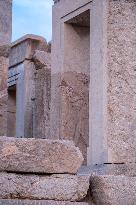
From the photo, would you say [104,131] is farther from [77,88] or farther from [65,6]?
[65,6]

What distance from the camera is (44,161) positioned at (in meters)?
3.94

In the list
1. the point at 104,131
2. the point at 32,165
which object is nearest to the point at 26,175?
the point at 32,165

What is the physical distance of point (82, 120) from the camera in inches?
267

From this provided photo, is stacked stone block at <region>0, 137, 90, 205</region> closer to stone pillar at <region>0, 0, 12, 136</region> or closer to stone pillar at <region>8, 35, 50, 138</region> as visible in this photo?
stone pillar at <region>0, 0, 12, 136</region>

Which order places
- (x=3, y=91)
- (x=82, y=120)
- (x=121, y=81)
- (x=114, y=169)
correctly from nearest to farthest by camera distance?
(x=114, y=169) → (x=121, y=81) → (x=82, y=120) → (x=3, y=91)

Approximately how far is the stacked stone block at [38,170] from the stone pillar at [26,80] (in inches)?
247

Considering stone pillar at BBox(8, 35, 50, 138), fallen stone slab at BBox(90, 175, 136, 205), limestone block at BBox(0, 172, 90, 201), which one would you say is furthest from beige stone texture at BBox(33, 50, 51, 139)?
limestone block at BBox(0, 172, 90, 201)

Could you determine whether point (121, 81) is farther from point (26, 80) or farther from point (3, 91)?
point (26, 80)

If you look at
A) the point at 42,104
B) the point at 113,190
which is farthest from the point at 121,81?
the point at 42,104

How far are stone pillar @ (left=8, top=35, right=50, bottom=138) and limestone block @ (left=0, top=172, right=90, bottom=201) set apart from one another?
628cm

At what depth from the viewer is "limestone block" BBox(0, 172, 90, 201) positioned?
3.86 meters

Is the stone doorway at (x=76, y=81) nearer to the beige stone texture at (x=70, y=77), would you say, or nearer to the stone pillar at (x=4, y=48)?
the beige stone texture at (x=70, y=77)

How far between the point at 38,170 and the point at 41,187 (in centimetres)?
12

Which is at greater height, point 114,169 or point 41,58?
point 41,58
